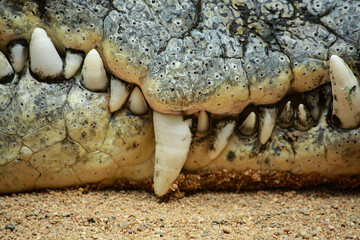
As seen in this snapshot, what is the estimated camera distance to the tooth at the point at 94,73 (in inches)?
85.0

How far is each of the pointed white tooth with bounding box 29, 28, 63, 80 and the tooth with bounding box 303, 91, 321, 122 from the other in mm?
1300

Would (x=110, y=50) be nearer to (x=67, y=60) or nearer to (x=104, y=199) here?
(x=67, y=60)

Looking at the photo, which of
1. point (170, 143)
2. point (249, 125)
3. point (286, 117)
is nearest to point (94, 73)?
point (170, 143)

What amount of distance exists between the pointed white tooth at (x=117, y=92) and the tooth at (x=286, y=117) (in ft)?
2.69

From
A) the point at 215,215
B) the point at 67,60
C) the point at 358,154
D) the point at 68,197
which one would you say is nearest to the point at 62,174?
the point at 68,197

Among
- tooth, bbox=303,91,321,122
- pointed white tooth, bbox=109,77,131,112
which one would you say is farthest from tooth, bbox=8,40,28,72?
tooth, bbox=303,91,321,122

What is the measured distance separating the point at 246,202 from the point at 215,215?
26cm

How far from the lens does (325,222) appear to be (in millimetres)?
2094

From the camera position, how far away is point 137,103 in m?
2.23

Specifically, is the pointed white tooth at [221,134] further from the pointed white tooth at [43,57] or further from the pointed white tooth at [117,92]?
the pointed white tooth at [43,57]

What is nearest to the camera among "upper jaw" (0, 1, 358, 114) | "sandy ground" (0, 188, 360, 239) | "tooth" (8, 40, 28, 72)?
"sandy ground" (0, 188, 360, 239)

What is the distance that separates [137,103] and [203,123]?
14.1 inches

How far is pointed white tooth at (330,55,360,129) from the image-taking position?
84.4 inches

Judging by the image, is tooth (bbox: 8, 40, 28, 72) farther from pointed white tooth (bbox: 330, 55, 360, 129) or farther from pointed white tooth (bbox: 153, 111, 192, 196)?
pointed white tooth (bbox: 330, 55, 360, 129)
